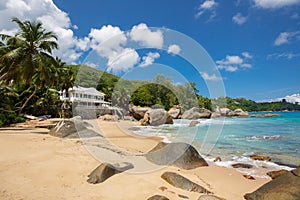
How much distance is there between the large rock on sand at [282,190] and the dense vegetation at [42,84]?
10494mm

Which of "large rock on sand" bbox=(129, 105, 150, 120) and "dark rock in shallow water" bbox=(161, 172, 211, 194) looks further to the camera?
"large rock on sand" bbox=(129, 105, 150, 120)

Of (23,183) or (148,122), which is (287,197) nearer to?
(23,183)

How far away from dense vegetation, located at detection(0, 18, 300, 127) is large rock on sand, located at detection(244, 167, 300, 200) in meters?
10.5

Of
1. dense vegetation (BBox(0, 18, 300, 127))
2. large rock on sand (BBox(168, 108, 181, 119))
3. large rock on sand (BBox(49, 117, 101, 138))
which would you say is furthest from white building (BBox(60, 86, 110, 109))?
large rock on sand (BBox(49, 117, 101, 138))

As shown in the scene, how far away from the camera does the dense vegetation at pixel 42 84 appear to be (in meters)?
15.9

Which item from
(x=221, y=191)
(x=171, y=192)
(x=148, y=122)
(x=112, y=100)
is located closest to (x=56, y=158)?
(x=171, y=192)

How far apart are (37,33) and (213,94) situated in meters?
14.8

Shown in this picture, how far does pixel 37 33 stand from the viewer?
643 inches

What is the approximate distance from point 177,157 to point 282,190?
3.54 meters

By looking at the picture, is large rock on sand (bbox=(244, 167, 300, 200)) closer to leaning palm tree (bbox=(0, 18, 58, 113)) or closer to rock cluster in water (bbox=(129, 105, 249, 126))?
leaning palm tree (bbox=(0, 18, 58, 113))

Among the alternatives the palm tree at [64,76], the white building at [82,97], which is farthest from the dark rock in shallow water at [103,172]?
the white building at [82,97]

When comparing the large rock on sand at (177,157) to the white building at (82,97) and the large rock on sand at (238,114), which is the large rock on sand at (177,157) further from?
the large rock on sand at (238,114)

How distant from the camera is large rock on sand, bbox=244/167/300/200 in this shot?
4391 mm

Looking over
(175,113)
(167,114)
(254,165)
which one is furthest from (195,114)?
(254,165)
